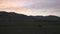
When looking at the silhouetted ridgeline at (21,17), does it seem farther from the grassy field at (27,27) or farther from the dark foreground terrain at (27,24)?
the grassy field at (27,27)

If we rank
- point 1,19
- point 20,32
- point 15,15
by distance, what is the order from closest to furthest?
point 20,32, point 1,19, point 15,15

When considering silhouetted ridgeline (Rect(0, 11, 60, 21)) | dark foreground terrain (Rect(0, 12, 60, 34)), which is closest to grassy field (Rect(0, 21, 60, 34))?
dark foreground terrain (Rect(0, 12, 60, 34))

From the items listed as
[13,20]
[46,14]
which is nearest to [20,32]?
[13,20]

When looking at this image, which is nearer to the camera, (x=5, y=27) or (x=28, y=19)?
(x=5, y=27)

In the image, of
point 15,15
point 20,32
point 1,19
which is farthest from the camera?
point 15,15

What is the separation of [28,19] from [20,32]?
1298 millimetres

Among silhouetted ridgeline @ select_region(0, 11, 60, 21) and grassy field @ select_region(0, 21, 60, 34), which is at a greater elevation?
silhouetted ridgeline @ select_region(0, 11, 60, 21)

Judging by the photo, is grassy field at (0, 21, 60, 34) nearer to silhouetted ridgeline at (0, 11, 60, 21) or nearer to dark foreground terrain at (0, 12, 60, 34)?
dark foreground terrain at (0, 12, 60, 34)

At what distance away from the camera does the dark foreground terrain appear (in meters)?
8.38

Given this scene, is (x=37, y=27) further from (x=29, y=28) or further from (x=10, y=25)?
(x=10, y=25)

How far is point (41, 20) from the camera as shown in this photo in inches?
370

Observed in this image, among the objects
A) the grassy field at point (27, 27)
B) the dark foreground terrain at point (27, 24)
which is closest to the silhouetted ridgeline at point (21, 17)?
the dark foreground terrain at point (27, 24)

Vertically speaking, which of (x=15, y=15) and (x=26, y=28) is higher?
(x=15, y=15)

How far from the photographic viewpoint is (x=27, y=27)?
8.71 metres
